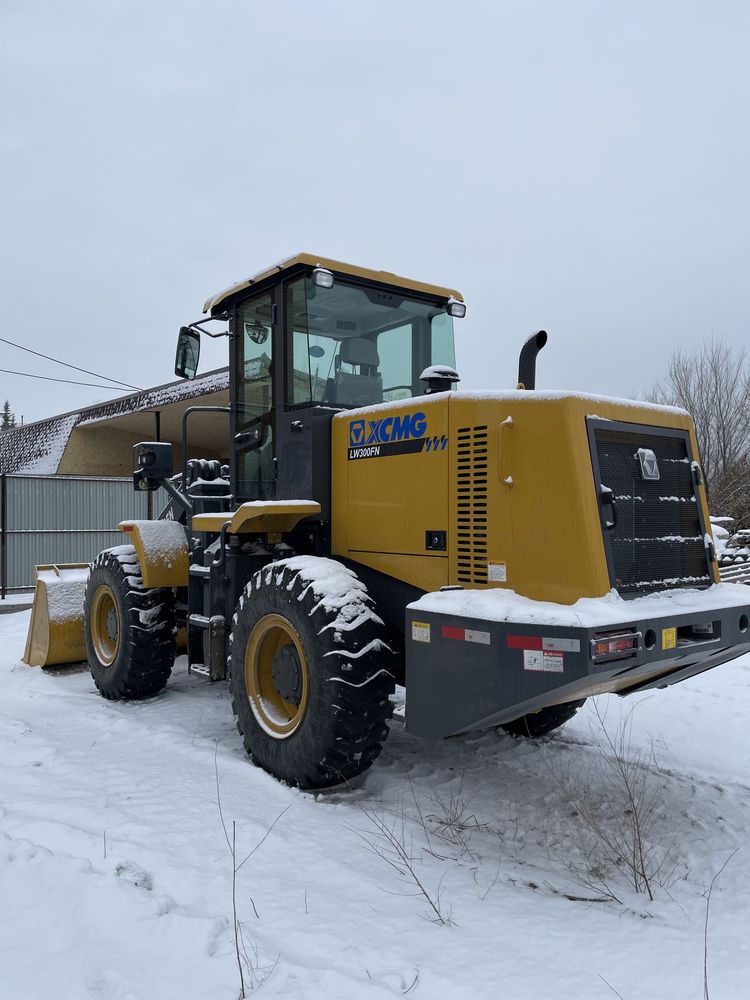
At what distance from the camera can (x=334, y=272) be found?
5.46 meters

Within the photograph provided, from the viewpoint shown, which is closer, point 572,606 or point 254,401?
point 572,606

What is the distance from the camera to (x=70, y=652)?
7.82 metres

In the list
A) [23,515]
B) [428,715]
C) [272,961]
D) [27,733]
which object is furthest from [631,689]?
[23,515]

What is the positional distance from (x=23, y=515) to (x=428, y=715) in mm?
11764

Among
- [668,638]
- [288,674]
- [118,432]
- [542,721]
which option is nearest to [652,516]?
[668,638]

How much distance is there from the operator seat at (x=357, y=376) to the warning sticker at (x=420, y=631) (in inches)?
76.5

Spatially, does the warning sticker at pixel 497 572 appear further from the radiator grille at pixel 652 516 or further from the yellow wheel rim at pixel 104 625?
the yellow wheel rim at pixel 104 625

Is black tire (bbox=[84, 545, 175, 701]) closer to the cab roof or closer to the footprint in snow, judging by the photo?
the cab roof

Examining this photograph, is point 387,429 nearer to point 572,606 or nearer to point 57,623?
point 572,606

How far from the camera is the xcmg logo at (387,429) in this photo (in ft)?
14.8

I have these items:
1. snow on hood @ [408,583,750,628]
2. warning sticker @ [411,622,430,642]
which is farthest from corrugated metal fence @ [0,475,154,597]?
snow on hood @ [408,583,750,628]

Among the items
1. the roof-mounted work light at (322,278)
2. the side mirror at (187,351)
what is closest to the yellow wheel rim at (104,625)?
the side mirror at (187,351)

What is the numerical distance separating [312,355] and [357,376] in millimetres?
362

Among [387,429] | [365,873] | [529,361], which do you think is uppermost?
[529,361]
